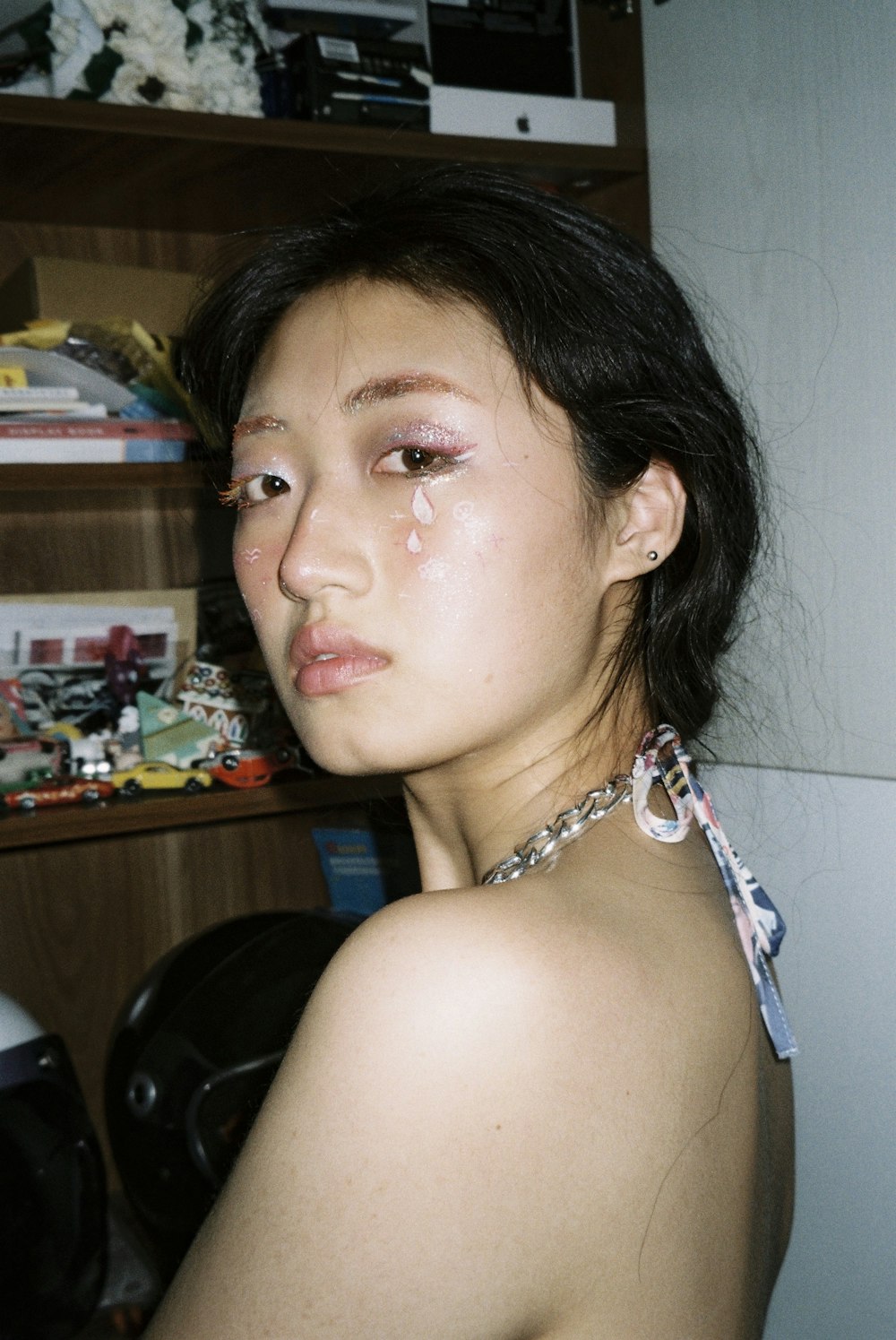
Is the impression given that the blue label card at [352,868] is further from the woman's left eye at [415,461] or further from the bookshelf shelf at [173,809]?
the woman's left eye at [415,461]

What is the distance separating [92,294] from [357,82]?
461 millimetres

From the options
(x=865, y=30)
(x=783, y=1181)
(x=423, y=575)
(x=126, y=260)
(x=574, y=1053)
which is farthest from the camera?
(x=126, y=260)

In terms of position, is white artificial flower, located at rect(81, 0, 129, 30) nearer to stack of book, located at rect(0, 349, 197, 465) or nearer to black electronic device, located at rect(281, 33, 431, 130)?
black electronic device, located at rect(281, 33, 431, 130)

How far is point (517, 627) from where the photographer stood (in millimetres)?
886

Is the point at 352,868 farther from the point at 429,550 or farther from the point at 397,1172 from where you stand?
the point at 397,1172

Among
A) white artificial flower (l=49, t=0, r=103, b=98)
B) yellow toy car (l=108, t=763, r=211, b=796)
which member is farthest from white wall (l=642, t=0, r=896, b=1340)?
white artificial flower (l=49, t=0, r=103, b=98)

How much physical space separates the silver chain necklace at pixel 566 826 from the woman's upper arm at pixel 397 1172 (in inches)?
8.0

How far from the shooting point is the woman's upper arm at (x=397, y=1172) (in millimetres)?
628

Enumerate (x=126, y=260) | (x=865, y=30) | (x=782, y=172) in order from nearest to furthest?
1. (x=865, y=30)
2. (x=782, y=172)
3. (x=126, y=260)

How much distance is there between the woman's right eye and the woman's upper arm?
45 cm

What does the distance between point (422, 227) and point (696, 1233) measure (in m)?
0.75

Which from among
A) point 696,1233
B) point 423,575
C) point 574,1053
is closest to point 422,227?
point 423,575

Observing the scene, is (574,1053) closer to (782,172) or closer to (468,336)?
(468,336)

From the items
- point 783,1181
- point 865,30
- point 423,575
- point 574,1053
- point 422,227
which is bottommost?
point 783,1181
